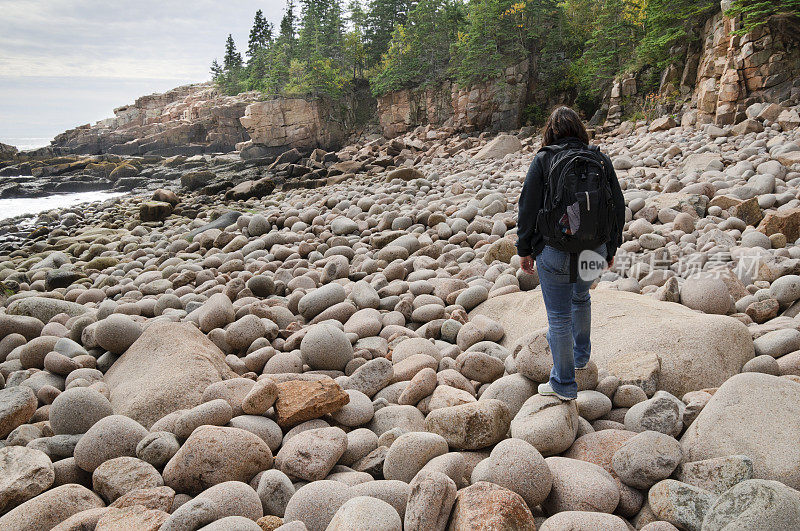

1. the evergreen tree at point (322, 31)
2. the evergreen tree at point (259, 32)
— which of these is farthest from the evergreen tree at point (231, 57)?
the evergreen tree at point (322, 31)

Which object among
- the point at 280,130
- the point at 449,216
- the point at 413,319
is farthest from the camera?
the point at 280,130

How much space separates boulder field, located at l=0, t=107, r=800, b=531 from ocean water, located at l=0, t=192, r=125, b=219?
17.9m

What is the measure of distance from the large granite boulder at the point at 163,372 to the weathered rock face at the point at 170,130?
48.4m

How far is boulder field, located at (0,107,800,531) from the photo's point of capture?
6.48 ft

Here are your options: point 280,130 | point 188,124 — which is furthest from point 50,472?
point 188,124

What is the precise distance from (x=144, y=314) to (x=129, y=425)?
143 inches

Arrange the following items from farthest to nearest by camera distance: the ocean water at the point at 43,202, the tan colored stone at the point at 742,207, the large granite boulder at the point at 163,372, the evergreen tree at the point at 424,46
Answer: the evergreen tree at the point at 424,46 < the ocean water at the point at 43,202 < the tan colored stone at the point at 742,207 < the large granite boulder at the point at 163,372

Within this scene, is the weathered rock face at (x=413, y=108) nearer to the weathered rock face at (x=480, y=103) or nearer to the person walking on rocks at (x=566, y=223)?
the weathered rock face at (x=480, y=103)

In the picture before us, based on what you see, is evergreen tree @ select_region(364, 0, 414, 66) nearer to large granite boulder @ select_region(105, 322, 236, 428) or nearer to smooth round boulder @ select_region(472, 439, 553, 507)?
large granite boulder @ select_region(105, 322, 236, 428)

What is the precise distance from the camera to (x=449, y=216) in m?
8.42

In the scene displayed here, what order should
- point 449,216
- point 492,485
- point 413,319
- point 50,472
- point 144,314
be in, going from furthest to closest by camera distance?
point 449,216
point 144,314
point 413,319
point 50,472
point 492,485

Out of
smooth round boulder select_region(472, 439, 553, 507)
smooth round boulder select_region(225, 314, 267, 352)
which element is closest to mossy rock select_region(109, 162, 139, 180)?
smooth round boulder select_region(225, 314, 267, 352)

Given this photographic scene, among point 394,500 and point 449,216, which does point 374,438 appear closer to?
point 394,500

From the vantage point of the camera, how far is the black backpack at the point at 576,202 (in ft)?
7.83
